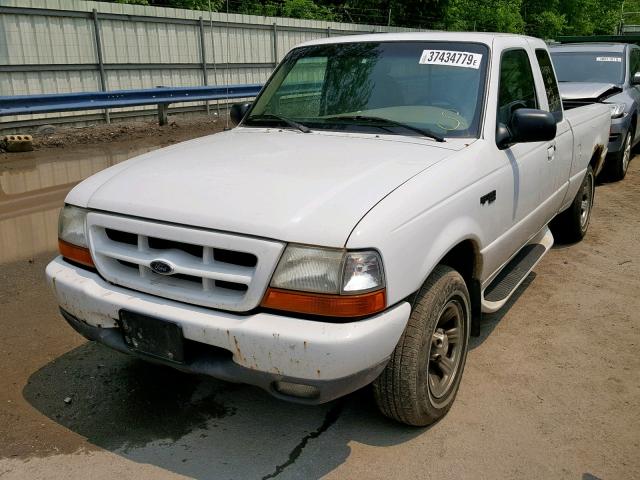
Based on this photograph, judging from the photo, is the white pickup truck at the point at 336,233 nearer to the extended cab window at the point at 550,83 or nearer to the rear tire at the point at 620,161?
the extended cab window at the point at 550,83

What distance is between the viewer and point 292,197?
104 inches

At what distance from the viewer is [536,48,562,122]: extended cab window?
4672 millimetres

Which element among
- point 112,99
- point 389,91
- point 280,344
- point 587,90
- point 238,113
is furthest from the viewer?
point 112,99

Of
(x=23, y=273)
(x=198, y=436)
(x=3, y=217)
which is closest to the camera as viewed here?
(x=198, y=436)

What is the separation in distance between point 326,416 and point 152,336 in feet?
3.42

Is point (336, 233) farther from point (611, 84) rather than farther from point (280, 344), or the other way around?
point (611, 84)

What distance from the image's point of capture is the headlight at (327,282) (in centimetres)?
244

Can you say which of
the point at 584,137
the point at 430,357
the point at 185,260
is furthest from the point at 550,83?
the point at 185,260

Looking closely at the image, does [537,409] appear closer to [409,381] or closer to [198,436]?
[409,381]

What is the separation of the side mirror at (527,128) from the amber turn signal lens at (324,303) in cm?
154

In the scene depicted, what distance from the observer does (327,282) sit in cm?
245

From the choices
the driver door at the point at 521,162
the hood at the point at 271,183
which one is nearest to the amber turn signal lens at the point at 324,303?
the hood at the point at 271,183

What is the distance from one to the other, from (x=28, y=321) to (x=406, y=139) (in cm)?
280

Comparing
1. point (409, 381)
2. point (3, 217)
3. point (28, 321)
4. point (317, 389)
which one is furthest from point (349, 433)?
point (3, 217)
